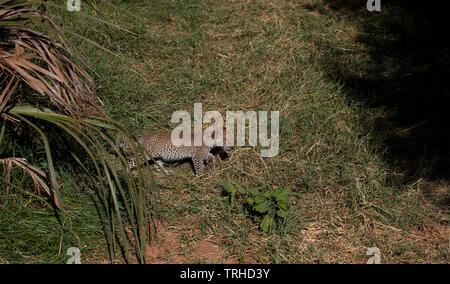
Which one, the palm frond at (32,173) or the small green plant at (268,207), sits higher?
the palm frond at (32,173)

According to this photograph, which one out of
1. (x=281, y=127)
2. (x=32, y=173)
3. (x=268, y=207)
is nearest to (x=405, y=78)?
(x=281, y=127)

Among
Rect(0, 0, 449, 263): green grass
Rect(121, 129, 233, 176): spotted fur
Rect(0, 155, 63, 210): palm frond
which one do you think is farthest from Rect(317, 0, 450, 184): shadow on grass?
Rect(0, 155, 63, 210): palm frond

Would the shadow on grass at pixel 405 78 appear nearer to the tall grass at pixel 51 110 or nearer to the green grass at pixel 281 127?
the green grass at pixel 281 127

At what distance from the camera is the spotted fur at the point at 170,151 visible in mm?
5168

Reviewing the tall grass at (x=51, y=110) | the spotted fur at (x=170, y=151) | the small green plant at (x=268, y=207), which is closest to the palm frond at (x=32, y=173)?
the tall grass at (x=51, y=110)

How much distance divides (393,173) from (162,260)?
272 centimetres

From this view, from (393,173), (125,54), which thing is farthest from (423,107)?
(125,54)

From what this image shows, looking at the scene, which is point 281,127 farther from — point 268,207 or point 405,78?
point 405,78

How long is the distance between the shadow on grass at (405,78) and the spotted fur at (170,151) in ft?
6.86

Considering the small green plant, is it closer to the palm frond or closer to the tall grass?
the tall grass

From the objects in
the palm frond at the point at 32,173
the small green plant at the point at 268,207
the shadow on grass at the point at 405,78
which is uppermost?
the shadow on grass at the point at 405,78

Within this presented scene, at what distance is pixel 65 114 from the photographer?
12.9 ft

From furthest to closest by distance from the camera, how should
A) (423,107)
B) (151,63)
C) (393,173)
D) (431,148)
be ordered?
(151,63) → (423,107) → (431,148) → (393,173)

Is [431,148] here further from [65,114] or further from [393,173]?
[65,114]
